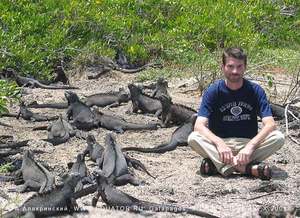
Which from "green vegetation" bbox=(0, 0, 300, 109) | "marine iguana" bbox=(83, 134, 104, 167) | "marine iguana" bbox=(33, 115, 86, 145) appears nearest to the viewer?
"marine iguana" bbox=(83, 134, 104, 167)

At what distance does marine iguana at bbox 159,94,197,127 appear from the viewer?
29.6 feet

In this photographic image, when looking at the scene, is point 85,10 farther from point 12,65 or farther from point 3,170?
point 3,170

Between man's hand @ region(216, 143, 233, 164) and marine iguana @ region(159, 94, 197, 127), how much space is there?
8.04 ft

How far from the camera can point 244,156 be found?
6.47m

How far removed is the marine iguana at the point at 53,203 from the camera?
5.22 m

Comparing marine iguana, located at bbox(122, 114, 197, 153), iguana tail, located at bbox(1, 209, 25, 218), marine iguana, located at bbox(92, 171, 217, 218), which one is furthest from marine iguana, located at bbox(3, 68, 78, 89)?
iguana tail, located at bbox(1, 209, 25, 218)

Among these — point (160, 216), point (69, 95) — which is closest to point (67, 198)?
point (160, 216)

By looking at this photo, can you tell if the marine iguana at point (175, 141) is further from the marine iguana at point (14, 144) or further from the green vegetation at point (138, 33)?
the green vegetation at point (138, 33)

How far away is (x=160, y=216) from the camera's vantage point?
5535mm

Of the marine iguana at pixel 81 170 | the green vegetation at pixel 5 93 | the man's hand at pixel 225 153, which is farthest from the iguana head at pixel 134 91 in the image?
the man's hand at pixel 225 153

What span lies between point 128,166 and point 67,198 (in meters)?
1.42

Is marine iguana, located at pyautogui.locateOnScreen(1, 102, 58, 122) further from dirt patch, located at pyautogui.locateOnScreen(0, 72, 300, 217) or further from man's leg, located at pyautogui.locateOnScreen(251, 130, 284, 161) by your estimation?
man's leg, located at pyautogui.locateOnScreen(251, 130, 284, 161)

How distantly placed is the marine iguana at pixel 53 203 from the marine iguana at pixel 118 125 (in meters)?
3.16

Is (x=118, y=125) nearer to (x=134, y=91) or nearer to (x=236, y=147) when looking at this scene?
(x=134, y=91)
